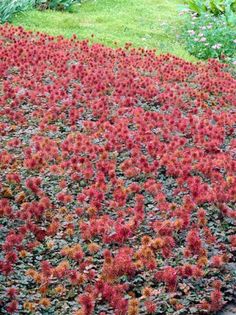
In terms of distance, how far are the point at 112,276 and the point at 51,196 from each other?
4.31 feet

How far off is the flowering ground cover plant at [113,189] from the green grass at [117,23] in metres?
→ 2.60

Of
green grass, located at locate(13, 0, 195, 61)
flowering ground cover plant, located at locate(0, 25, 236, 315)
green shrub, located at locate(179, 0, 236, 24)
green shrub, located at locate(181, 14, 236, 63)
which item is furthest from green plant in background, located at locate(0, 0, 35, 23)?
green shrub, located at locate(179, 0, 236, 24)

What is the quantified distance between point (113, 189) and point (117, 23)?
7.97 metres

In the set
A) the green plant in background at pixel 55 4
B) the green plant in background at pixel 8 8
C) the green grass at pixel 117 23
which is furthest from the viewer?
the green plant in background at pixel 55 4

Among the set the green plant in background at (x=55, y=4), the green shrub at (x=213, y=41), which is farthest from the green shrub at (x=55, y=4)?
the green shrub at (x=213, y=41)

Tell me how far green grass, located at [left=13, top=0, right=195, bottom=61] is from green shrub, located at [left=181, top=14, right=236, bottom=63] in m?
0.26

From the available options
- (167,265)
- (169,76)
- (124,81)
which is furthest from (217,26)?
(167,265)

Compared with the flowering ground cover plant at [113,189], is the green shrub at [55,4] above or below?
below

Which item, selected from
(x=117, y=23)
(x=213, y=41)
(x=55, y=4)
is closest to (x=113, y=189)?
(x=213, y=41)

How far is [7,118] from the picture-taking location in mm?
6840

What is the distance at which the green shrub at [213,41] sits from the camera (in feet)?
36.2

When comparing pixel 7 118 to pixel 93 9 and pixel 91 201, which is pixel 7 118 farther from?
pixel 93 9

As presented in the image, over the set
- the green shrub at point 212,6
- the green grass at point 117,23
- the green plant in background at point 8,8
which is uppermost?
the green shrub at point 212,6

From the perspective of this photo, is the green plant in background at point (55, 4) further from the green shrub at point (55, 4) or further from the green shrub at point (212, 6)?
the green shrub at point (212, 6)
